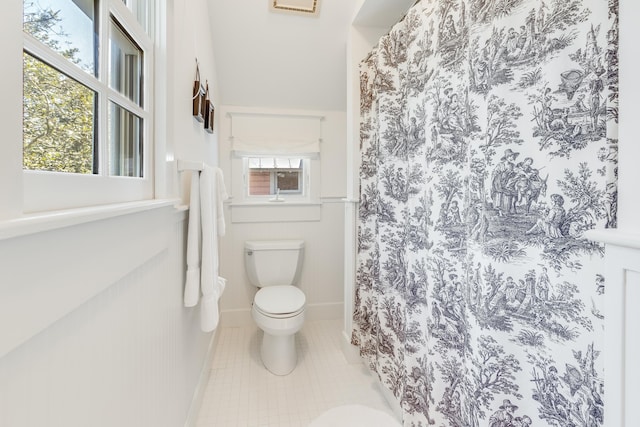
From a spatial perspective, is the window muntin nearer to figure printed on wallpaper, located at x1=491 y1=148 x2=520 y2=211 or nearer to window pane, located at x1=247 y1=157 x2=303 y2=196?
window pane, located at x1=247 y1=157 x2=303 y2=196

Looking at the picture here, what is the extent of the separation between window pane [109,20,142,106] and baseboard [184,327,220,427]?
135cm

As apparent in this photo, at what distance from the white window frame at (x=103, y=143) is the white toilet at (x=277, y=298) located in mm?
1161

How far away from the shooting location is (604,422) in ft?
1.92

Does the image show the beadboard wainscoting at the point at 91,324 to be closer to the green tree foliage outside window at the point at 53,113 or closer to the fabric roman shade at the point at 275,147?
the green tree foliage outside window at the point at 53,113

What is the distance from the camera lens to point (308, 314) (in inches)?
107

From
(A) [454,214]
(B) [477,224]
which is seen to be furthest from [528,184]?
(A) [454,214]

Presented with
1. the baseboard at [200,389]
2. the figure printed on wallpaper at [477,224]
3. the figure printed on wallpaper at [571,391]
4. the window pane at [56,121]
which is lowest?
the baseboard at [200,389]

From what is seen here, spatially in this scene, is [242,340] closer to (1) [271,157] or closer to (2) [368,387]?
(2) [368,387]

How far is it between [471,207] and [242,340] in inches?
79.8

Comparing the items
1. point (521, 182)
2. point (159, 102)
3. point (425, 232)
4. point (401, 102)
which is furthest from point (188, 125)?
point (521, 182)

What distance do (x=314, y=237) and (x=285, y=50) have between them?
147cm

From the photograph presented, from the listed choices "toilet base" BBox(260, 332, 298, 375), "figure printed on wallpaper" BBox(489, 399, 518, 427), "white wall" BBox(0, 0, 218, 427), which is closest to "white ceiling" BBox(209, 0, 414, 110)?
"white wall" BBox(0, 0, 218, 427)

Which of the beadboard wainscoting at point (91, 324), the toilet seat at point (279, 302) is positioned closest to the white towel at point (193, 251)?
the beadboard wainscoting at point (91, 324)

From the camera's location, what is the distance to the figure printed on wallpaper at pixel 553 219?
712mm
